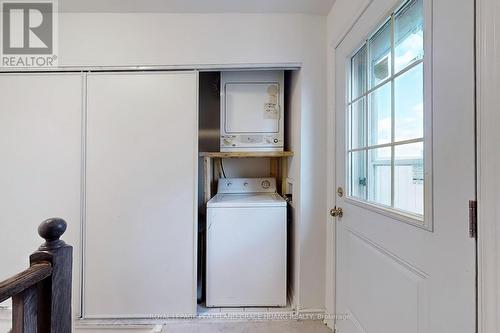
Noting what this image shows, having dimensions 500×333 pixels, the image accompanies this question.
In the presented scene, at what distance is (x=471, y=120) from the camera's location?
0.65m

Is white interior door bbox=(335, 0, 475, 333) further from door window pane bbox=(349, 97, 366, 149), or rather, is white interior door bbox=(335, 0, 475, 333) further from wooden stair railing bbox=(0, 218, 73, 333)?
wooden stair railing bbox=(0, 218, 73, 333)

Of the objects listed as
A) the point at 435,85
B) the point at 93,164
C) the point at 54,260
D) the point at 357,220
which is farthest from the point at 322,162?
the point at 93,164

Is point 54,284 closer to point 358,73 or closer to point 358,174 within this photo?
point 358,174

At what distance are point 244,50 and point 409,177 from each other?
1.45 m

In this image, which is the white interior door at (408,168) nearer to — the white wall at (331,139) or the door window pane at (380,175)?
the door window pane at (380,175)

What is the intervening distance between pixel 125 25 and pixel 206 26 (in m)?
0.64

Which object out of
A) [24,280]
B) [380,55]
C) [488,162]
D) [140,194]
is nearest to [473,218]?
[488,162]

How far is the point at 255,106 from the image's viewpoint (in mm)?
2070

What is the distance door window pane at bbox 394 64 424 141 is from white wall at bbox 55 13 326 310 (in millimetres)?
764

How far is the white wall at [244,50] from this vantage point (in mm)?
1757

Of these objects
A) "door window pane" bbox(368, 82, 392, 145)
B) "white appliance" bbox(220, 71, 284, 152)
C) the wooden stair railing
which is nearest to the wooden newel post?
the wooden stair railing

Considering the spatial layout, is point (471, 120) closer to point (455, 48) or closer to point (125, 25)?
point (455, 48)

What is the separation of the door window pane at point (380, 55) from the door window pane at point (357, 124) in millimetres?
161

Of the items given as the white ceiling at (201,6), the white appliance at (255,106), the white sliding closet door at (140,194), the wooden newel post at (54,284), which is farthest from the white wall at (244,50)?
the wooden newel post at (54,284)
